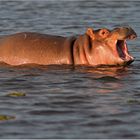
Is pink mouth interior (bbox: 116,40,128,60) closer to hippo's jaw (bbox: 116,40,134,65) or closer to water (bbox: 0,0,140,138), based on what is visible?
hippo's jaw (bbox: 116,40,134,65)

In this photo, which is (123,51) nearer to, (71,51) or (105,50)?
(105,50)

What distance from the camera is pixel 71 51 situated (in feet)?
45.1

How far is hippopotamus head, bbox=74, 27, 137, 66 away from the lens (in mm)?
13539

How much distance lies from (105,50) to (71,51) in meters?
0.66

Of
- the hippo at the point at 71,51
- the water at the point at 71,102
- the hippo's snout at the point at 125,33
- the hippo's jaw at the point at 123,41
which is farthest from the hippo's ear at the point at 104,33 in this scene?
the water at the point at 71,102

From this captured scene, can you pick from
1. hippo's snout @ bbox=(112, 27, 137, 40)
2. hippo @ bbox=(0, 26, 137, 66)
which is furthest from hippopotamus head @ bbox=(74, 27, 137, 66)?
hippo's snout @ bbox=(112, 27, 137, 40)

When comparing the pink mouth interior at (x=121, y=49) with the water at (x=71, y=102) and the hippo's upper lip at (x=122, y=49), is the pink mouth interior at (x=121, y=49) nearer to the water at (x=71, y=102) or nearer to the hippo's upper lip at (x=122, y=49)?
the hippo's upper lip at (x=122, y=49)

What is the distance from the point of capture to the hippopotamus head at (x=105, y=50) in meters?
13.5

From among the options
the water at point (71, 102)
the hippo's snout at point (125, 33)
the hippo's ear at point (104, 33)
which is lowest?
the water at point (71, 102)

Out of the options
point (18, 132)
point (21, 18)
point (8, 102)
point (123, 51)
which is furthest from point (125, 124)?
point (21, 18)

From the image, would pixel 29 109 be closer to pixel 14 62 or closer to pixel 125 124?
pixel 125 124

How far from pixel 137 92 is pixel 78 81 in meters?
1.34

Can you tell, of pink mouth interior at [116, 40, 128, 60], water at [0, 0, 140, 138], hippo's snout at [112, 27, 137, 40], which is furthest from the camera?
pink mouth interior at [116, 40, 128, 60]

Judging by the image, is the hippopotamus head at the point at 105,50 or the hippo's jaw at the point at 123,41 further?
the hippopotamus head at the point at 105,50
